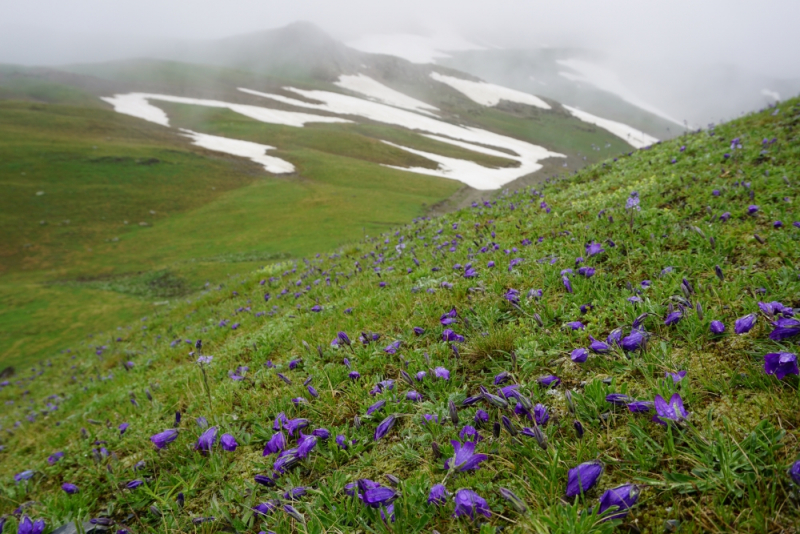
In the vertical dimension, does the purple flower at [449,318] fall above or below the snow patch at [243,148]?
above

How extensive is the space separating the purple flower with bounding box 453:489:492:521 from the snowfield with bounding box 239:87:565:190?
189ft

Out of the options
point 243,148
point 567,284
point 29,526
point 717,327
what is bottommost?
point 29,526

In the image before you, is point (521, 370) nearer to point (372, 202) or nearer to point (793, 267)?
point (793, 267)

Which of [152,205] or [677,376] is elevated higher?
[677,376]

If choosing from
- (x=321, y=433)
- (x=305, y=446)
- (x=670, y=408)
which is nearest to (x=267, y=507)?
(x=305, y=446)

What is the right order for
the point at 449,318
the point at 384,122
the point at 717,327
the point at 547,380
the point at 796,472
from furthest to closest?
the point at 384,122 → the point at 449,318 → the point at 547,380 → the point at 717,327 → the point at 796,472

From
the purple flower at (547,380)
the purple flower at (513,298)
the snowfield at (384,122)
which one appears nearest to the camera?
the purple flower at (547,380)

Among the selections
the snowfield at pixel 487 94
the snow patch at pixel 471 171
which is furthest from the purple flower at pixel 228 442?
the snowfield at pixel 487 94

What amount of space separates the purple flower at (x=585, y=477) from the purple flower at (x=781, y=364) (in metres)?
1.08

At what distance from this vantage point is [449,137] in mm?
92188

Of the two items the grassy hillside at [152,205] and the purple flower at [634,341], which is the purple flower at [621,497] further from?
the grassy hillside at [152,205]

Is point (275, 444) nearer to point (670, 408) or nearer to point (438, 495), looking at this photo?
point (438, 495)

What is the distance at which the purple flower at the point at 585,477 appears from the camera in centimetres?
202

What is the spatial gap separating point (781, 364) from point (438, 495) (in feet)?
6.39
